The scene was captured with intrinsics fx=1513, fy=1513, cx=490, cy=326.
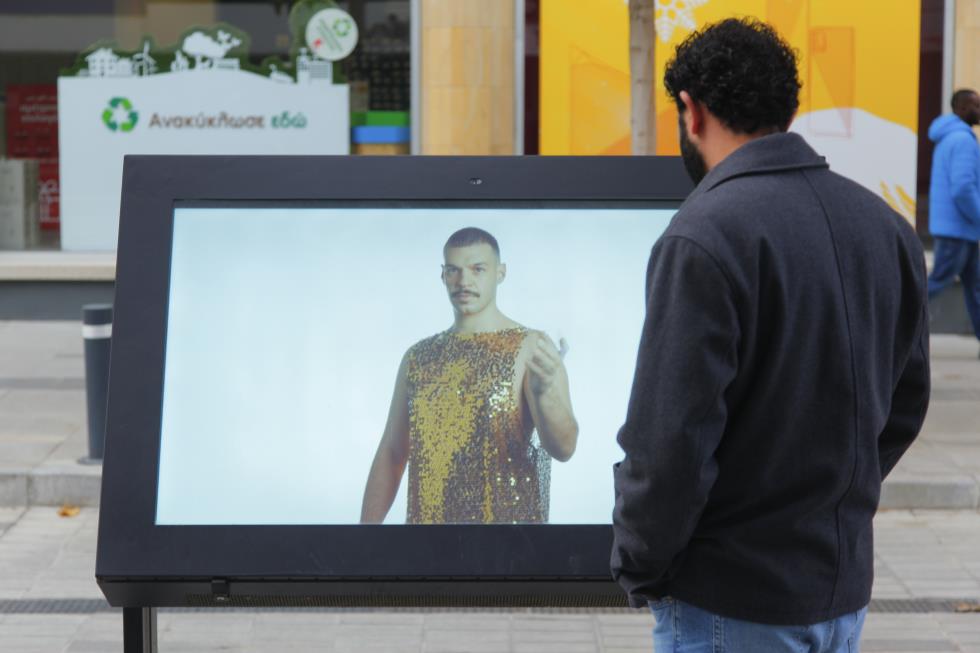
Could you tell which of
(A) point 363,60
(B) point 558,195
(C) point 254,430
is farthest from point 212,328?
(A) point 363,60

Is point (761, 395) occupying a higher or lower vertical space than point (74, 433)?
higher

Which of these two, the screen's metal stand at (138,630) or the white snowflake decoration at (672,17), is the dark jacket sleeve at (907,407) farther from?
the white snowflake decoration at (672,17)

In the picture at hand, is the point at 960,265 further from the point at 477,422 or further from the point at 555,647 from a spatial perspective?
the point at 477,422

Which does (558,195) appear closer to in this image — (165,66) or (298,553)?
(298,553)

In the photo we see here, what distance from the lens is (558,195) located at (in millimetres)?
3412

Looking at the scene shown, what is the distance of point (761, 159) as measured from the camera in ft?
7.81

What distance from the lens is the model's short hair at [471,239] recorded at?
11.2 feet

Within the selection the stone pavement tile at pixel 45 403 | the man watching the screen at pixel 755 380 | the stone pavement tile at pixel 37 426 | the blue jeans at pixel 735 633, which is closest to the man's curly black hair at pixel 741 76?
the man watching the screen at pixel 755 380

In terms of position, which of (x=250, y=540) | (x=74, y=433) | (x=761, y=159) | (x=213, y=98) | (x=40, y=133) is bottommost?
(x=74, y=433)

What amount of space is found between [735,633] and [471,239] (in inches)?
50.8

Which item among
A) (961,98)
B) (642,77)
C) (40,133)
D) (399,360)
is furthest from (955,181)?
(399,360)

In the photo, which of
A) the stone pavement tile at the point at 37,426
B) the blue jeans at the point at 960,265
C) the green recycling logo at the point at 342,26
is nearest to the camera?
the stone pavement tile at the point at 37,426

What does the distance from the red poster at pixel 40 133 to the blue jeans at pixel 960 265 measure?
7171 millimetres

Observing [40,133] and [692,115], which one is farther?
[40,133]
